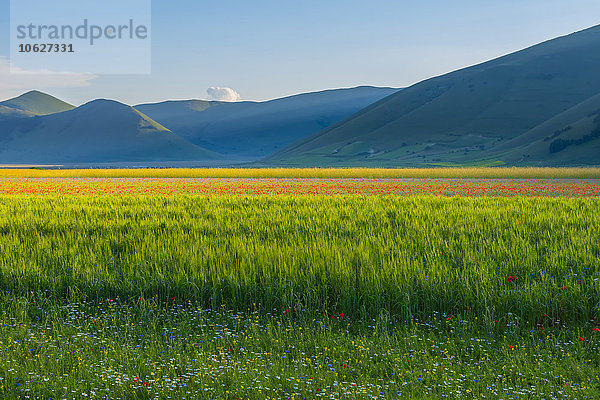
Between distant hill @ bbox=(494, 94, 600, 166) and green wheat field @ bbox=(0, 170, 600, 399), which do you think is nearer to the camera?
green wheat field @ bbox=(0, 170, 600, 399)

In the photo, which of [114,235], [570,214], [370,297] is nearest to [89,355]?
[370,297]

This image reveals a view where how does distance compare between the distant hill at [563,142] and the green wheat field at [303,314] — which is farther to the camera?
the distant hill at [563,142]

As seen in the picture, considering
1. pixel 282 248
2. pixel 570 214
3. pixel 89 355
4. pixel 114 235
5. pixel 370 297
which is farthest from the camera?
pixel 570 214

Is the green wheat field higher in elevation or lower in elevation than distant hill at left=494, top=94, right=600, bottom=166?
lower

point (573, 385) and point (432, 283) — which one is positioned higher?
point (432, 283)

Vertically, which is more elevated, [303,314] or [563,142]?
[563,142]

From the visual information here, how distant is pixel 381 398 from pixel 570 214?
46.8 feet

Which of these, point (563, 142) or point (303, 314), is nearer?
point (303, 314)

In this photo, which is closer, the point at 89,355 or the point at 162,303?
the point at 89,355

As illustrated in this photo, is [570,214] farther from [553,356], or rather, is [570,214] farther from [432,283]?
[553,356]

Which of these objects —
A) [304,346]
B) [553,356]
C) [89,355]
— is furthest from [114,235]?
[553,356]

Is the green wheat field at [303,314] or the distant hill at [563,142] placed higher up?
the distant hill at [563,142]

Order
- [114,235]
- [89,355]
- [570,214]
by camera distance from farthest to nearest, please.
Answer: [570,214] → [114,235] → [89,355]

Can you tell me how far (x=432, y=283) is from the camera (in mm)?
8992
